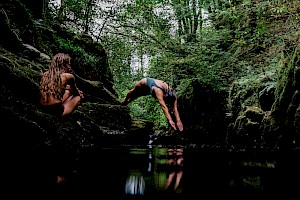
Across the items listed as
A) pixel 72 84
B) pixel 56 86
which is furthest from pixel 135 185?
pixel 72 84

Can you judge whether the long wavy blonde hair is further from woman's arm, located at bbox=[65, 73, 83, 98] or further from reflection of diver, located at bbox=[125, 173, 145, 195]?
reflection of diver, located at bbox=[125, 173, 145, 195]

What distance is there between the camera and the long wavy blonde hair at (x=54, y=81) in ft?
16.6

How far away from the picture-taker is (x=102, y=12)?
13.3 m

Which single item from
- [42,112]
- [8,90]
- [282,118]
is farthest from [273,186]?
[282,118]

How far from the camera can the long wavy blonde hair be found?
5.07 m

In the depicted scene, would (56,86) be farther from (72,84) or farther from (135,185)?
(135,185)

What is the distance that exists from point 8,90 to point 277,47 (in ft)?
27.2

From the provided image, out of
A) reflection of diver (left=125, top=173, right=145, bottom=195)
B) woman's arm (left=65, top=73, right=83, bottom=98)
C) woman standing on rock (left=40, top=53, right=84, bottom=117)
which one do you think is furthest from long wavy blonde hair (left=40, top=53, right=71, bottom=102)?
reflection of diver (left=125, top=173, right=145, bottom=195)

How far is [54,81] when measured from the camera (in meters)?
5.15

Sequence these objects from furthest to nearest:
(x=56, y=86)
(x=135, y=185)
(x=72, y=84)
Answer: (x=72, y=84)
(x=56, y=86)
(x=135, y=185)

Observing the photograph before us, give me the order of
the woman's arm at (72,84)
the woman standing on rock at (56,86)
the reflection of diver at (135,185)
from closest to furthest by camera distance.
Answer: the reflection of diver at (135,185) < the woman standing on rock at (56,86) < the woman's arm at (72,84)

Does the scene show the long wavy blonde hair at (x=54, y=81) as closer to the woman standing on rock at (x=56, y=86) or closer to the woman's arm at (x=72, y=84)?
the woman standing on rock at (x=56, y=86)

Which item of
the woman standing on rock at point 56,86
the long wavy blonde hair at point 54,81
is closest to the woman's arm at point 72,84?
the woman standing on rock at point 56,86

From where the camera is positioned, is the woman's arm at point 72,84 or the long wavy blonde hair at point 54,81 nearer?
the long wavy blonde hair at point 54,81
